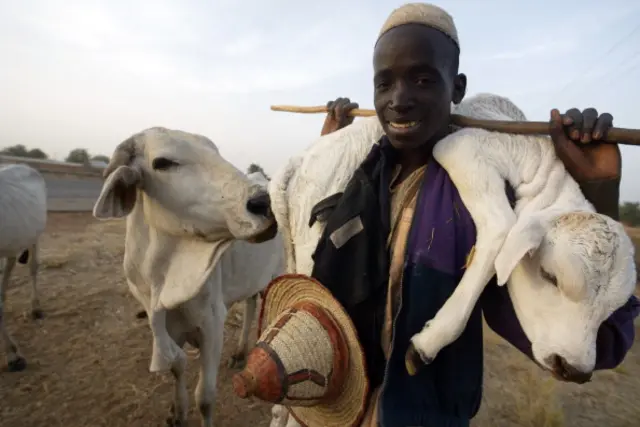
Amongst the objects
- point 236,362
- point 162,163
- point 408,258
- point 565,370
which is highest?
point 162,163

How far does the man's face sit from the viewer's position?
1.04m

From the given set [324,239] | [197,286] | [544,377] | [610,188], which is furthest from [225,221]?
[544,377]

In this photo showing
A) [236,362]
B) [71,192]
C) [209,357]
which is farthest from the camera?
[71,192]

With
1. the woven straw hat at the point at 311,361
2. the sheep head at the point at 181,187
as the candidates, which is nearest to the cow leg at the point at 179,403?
the sheep head at the point at 181,187

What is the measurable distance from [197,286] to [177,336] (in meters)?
0.80

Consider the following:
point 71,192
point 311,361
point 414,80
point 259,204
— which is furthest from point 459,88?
point 71,192

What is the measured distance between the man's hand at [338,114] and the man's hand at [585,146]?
0.75 meters

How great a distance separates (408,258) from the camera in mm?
1040

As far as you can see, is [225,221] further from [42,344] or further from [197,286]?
[42,344]

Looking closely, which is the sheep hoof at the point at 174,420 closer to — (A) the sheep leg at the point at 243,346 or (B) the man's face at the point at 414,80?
(A) the sheep leg at the point at 243,346

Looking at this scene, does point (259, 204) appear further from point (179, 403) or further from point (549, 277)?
point (179, 403)

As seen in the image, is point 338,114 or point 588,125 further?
point 338,114

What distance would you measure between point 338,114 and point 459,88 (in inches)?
19.2

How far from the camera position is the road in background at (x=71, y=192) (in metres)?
13.2
